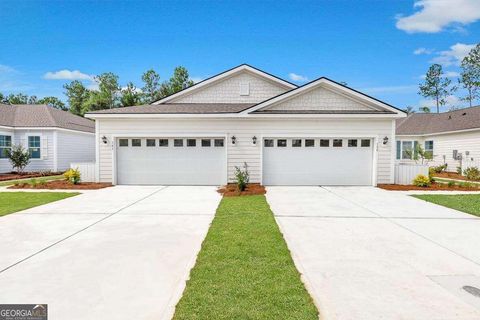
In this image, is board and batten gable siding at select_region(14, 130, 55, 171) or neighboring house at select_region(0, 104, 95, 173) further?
board and batten gable siding at select_region(14, 130, 55, 171)

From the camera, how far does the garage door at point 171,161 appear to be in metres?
12.6

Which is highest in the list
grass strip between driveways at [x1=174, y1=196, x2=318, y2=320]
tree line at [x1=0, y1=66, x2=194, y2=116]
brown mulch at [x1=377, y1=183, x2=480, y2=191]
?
tree line at [x1=0, y1=66, x2=194, y2=116]

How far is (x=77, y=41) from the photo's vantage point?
26.3m

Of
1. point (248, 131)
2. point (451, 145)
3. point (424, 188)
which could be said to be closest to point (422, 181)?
point (424, 188)

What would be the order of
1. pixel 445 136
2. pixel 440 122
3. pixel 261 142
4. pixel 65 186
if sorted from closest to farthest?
pixel 65 186
pixel 261 142
pixel 445 136
pixel 440 122

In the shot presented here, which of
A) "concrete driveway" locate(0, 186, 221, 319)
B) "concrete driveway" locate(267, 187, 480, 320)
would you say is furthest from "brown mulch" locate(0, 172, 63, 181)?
"concrete driveway" locate(267, 187, 480, 320)

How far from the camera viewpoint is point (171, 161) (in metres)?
12.7

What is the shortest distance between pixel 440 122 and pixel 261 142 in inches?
736

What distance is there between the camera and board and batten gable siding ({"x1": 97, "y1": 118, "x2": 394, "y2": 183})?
12.3 m

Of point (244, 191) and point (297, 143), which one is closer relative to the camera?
point (244, 191)

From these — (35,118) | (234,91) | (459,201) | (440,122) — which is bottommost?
(459,201)

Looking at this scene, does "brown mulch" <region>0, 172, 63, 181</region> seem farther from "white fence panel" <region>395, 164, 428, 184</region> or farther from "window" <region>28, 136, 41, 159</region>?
"white fence panel" <region>395, 164, 428, 184</region>

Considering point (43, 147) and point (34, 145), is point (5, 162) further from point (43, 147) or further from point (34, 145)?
point (43, 147)

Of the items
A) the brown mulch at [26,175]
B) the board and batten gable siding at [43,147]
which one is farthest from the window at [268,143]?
the board and batten gable siding at [43,147]
